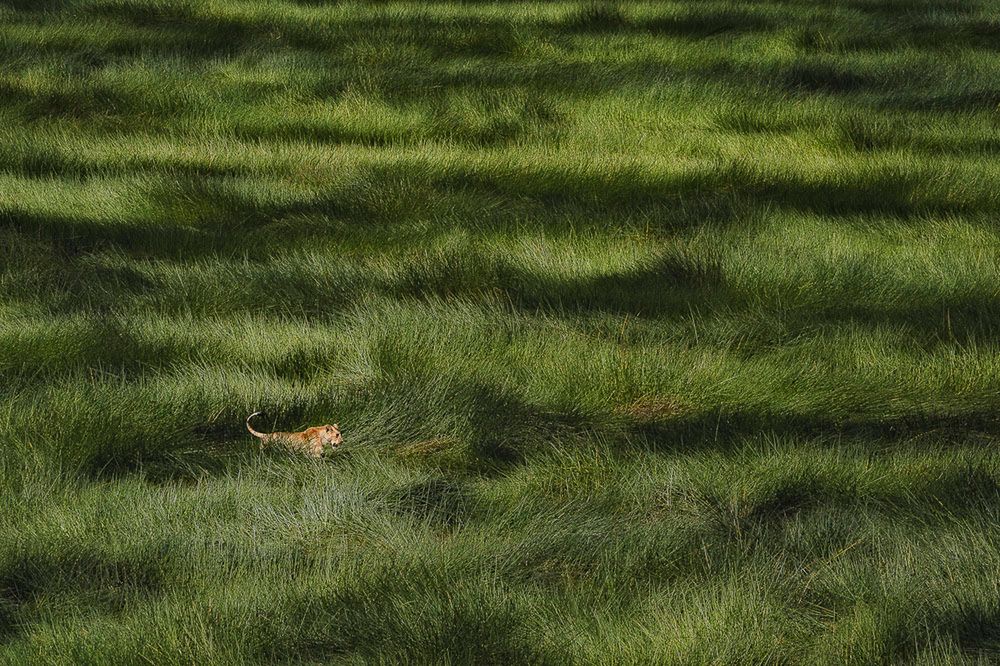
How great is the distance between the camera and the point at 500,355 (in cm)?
351

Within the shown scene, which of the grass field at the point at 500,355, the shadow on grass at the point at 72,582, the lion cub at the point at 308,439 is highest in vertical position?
the grass field at the point at 500,355

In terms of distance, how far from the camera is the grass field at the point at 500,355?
2.28 metres

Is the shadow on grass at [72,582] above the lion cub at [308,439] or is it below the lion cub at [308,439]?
above

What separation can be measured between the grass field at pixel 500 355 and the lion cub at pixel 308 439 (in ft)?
0.15

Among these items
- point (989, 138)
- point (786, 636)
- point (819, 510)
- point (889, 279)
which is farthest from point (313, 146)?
point (786, 636)

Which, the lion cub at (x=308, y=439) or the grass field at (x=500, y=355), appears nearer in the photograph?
the grass field at (x=500, y=355)

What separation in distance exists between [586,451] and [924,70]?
4.85 meters

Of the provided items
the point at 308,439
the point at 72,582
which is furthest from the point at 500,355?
the point at 72,582

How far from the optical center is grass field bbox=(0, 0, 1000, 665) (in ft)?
7.49

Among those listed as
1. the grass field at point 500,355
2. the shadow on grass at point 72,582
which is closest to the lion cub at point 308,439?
the grass field at point 500,355

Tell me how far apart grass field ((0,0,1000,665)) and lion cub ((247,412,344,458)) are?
1.8 inches

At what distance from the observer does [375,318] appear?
3713 millimetres

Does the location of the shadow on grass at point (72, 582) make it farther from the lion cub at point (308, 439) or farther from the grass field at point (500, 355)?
the lion cub at point (308, 439)

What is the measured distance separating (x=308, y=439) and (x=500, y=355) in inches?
28.0
